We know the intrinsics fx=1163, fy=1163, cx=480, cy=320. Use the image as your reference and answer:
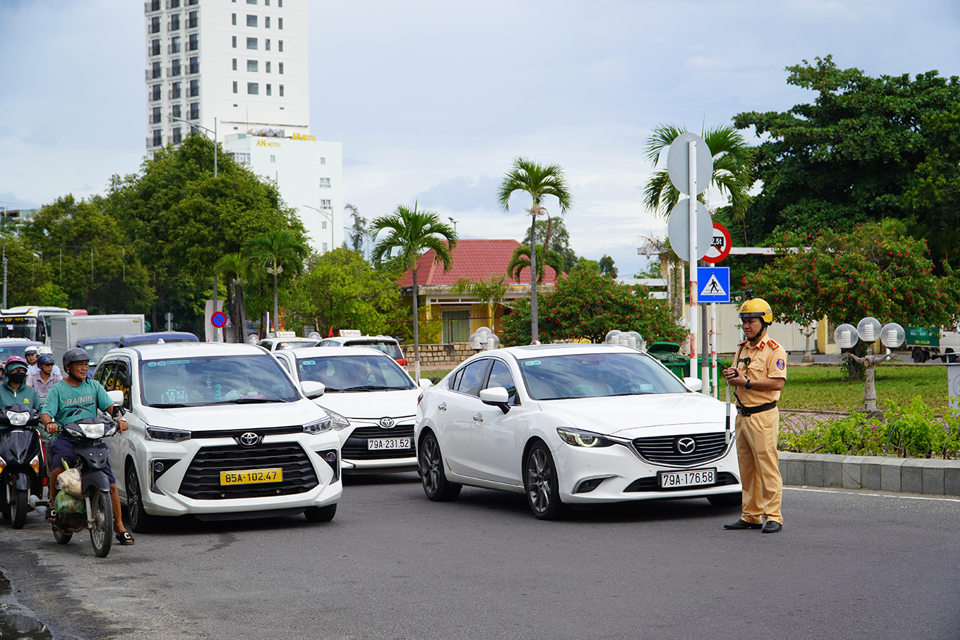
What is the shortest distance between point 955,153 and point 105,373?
35.2 metres

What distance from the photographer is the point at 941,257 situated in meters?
40.1

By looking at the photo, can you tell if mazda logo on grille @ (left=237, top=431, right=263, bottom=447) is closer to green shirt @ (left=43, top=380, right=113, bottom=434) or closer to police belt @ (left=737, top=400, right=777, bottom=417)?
green shirt @ (left=43, top=380, right=113, bottom=434)

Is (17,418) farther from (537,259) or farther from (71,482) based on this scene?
(537,259)

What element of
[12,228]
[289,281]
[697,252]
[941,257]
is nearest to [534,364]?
[697,252]

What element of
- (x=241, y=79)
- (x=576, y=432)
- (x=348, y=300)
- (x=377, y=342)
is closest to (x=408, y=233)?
(x=377, y=342)

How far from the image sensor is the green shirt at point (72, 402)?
9.46 meters

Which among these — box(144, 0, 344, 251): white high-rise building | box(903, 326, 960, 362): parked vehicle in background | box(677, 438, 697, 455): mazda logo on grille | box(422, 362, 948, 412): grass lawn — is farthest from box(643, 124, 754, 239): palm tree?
box(144, 0, 344, 251): white high-rise building

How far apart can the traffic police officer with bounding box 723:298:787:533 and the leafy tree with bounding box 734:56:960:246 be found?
32.9 metres

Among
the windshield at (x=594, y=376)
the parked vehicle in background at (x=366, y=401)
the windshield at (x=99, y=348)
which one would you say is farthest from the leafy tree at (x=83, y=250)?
the windshield at (x=594, y=376)

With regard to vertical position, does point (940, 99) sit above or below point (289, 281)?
above

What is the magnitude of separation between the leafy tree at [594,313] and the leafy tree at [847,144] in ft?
47.0

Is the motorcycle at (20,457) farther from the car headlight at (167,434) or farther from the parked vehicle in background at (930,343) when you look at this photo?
the parked vehicle in background at (930,343)

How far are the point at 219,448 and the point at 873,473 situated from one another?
247 inches

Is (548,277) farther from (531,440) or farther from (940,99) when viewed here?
(531,440)
